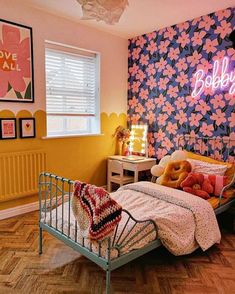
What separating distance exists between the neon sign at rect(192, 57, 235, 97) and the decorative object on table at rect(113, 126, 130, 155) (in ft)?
3.99

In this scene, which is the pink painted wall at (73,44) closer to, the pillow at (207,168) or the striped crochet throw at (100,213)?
the pillow at (207,168)

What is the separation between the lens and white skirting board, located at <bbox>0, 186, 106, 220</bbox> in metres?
3.19

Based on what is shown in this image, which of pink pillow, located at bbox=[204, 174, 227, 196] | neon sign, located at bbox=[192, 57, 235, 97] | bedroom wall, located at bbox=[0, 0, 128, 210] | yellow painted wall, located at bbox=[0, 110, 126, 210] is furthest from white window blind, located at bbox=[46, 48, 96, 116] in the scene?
pink pillow, located at bbox=[204, 174, 227, 196]

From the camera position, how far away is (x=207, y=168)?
3164mm

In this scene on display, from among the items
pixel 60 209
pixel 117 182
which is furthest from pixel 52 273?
pixel 117 182

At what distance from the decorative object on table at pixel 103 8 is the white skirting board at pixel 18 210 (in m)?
2.31

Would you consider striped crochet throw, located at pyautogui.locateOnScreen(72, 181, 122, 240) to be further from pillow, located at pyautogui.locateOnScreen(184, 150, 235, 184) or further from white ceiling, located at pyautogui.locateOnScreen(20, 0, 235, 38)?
white ceiling, located at pyautogui.locateOnScreen(20, 0, 235, 38)

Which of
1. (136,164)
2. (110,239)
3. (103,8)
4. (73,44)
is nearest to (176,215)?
(110,239)

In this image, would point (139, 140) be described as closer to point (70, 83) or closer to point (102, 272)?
point (70, 83)

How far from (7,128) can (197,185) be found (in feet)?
7.23

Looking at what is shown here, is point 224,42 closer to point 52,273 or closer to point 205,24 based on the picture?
point 205,24

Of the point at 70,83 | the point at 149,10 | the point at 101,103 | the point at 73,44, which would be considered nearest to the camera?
the point at 149,10

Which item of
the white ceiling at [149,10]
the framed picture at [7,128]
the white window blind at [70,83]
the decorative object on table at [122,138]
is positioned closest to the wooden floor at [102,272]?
the framed picture at [7,128]

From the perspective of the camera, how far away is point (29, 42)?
10.5ft
